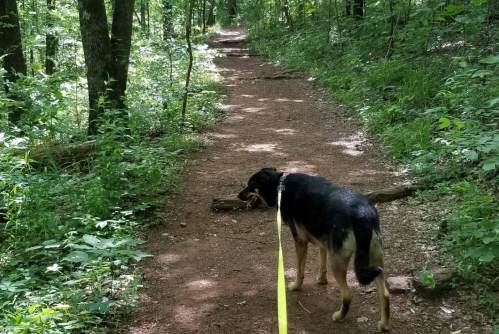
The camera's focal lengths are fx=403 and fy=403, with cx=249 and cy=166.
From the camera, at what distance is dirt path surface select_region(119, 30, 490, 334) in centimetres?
366

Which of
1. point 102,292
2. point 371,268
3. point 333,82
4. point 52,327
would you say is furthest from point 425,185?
point 333,82

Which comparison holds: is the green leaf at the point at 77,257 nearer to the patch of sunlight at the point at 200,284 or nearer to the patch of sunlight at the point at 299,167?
the patch of sunlight at the point at 200,284

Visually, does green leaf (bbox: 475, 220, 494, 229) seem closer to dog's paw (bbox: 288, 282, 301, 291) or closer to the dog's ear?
dog's paw (bbox: 288, 282, 301, 291)

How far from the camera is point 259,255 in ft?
16.2

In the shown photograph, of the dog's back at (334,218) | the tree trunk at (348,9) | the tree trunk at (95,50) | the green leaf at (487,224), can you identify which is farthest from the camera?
the tree trunk at (348,9)

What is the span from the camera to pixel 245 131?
10.1 m

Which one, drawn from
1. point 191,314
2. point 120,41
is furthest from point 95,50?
point 191,314

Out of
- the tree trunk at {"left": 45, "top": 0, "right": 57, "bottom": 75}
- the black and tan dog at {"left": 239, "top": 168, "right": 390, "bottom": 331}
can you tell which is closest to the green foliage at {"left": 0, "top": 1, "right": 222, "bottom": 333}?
the black and tan dog at {"left": 239, "top": 168, "right": 390, "bottom": 331}

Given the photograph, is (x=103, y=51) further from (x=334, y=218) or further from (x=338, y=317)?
(x=338, y=317)

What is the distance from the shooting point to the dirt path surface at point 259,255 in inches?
144

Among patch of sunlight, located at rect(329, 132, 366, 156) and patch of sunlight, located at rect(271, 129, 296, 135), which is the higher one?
patch of sunlight, located at rect(271, 129, 296, 135)

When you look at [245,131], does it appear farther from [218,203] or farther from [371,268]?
[371,268]

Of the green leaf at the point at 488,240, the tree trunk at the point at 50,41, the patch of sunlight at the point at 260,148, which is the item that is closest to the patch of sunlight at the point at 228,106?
the patch of sunlight at the point at 260,148

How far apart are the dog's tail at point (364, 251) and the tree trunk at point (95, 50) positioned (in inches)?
230
